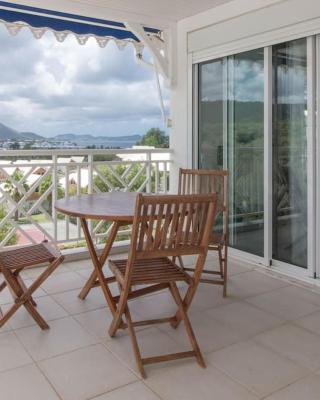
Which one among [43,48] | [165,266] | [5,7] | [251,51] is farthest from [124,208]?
[43,48]

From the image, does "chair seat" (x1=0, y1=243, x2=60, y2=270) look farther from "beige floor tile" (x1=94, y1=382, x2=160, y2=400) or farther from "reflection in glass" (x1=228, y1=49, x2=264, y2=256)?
"reflection in glass" (x1=228, y1=49, x2=264, y2=256)

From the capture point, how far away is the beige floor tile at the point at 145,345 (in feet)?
7.79

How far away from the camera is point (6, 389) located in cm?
204

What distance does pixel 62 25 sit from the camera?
426 centimetres

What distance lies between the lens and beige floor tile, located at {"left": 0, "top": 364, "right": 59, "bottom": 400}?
6.52 ft

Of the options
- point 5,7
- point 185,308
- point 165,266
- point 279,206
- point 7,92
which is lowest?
point 185,308

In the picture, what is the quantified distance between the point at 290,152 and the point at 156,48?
2196 millimetres

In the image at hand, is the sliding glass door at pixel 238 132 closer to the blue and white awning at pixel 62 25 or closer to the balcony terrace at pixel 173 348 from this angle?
the balcony terrace at pixel 173 348

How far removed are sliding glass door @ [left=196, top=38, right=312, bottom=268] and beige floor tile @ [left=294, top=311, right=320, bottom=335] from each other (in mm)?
827

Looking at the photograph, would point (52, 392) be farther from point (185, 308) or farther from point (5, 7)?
point (5, 7)

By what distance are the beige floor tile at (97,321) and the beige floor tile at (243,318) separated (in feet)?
2.36

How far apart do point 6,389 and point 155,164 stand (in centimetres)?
343

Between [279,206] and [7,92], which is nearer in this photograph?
[279,206]

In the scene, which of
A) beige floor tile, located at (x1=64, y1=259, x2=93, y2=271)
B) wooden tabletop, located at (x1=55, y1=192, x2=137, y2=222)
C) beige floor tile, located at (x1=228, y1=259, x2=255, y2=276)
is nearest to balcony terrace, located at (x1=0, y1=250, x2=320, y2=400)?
beige floor tile, located at (x1=228, y1=259, x2=255, y2=276)
